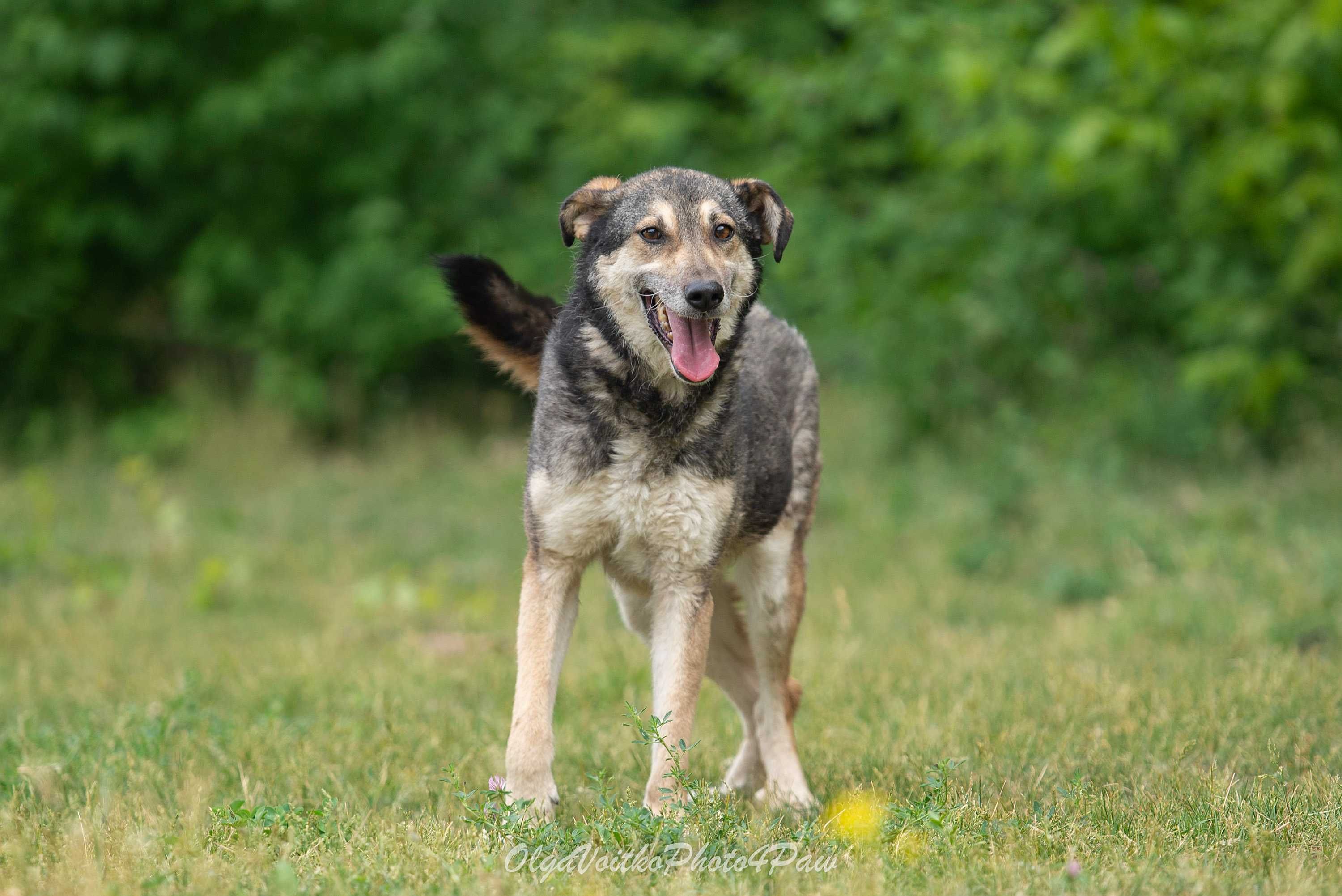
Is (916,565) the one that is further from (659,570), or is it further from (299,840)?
(299,840)

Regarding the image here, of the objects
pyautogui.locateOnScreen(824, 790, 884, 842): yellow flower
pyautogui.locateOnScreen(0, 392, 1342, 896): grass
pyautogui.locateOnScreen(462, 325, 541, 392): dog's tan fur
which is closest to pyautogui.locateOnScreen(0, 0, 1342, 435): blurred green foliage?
pyautogui.locateOnScreen(0, 392, 1342, 896): grass

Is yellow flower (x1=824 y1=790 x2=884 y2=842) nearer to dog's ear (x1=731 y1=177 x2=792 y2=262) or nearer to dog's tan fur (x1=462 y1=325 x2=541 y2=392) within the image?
dog's ear (x1=731 y1=177 x2=792 y2=262)

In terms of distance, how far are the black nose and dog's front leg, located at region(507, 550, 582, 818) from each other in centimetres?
88

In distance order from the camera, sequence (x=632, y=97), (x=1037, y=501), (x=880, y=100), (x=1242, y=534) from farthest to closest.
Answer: (x=632, y=97), (x=880, y=100), (x=1037, y=501), (x=1242, y=534)

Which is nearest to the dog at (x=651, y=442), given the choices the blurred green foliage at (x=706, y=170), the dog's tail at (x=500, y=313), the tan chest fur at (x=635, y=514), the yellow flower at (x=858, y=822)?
the tan chest fur at (x=635, y=514)

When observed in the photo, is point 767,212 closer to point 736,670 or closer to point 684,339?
point 684,339

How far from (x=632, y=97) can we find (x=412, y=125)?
3056 millimetres

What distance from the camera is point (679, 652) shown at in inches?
172

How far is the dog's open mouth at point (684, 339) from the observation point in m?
4.27

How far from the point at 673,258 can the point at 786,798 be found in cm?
183

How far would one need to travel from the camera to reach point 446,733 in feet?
17.6

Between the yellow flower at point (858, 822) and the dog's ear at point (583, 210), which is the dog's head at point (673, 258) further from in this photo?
the yellow flower at point (858, 822)

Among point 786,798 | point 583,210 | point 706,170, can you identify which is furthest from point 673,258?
point 706,170

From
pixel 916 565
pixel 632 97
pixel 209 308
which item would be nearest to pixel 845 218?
pixel 632 97
